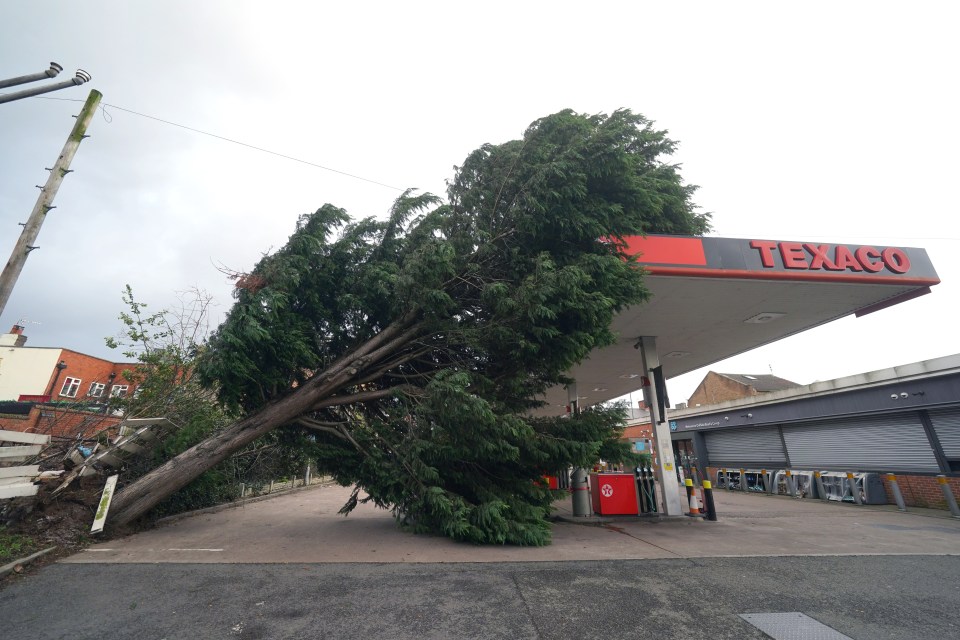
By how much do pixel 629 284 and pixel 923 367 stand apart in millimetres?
11355

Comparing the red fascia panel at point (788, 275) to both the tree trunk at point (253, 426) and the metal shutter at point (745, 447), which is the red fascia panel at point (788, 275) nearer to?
the tree trunk at point (253, 426)

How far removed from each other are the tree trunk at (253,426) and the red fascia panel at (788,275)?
5.22 m

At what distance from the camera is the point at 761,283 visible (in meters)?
8.50

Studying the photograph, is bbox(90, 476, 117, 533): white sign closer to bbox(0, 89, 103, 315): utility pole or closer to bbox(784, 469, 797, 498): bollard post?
bbox(0, 89, 103, 315): utility pole

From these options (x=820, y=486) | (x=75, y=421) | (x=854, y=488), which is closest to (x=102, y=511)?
(x=75, y=421)

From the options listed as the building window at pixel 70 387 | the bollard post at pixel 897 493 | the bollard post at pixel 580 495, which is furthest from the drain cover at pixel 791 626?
the building window at pixel 70 387

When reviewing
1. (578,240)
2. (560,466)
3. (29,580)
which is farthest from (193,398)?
(578,240)

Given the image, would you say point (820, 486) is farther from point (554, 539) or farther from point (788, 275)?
point (554, 539)

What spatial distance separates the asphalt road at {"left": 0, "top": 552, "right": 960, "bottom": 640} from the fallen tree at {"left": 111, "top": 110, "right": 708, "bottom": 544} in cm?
188

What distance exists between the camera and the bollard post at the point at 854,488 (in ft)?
43.1

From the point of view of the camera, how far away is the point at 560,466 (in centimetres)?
727

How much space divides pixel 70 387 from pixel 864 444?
155 ft

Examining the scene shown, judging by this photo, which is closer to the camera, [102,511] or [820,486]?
[102,511]

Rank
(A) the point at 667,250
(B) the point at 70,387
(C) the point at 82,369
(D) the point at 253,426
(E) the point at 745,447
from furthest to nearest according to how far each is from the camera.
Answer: (C) the point at 82,369 < (B) the point at 70,387 < (E) the point at 745,447 < (A) the point at 667,250 < (D) the point at 253,426
